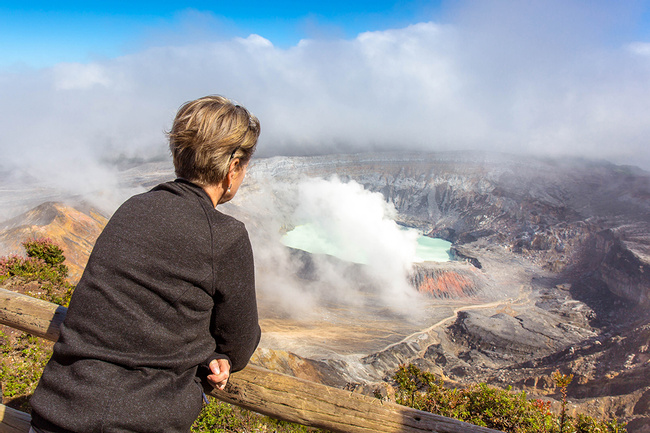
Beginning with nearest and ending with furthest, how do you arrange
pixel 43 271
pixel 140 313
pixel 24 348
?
pixel 140 313 → pixel 24 348 → pixel 43 271

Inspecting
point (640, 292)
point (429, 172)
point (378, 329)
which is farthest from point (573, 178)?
point (378, 329)

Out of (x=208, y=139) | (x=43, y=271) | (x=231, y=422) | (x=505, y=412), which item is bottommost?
(x=43, y=271)

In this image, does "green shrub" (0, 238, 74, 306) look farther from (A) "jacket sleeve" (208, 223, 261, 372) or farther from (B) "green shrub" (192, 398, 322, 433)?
(A) "jacket sleeve" (208, 223, 261, 372)

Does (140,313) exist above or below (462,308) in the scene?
above

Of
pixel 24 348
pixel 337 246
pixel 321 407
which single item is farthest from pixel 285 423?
pixel 337 246

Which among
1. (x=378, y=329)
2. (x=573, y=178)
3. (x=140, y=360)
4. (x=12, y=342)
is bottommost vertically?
(x=378, y=329)

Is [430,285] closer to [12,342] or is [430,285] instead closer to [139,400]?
[12,342]

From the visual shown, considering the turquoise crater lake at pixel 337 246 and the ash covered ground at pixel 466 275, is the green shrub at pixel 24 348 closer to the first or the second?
the ash covered ground at pixel 466 275

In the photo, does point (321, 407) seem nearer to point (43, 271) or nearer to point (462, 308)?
point (43, 271)
